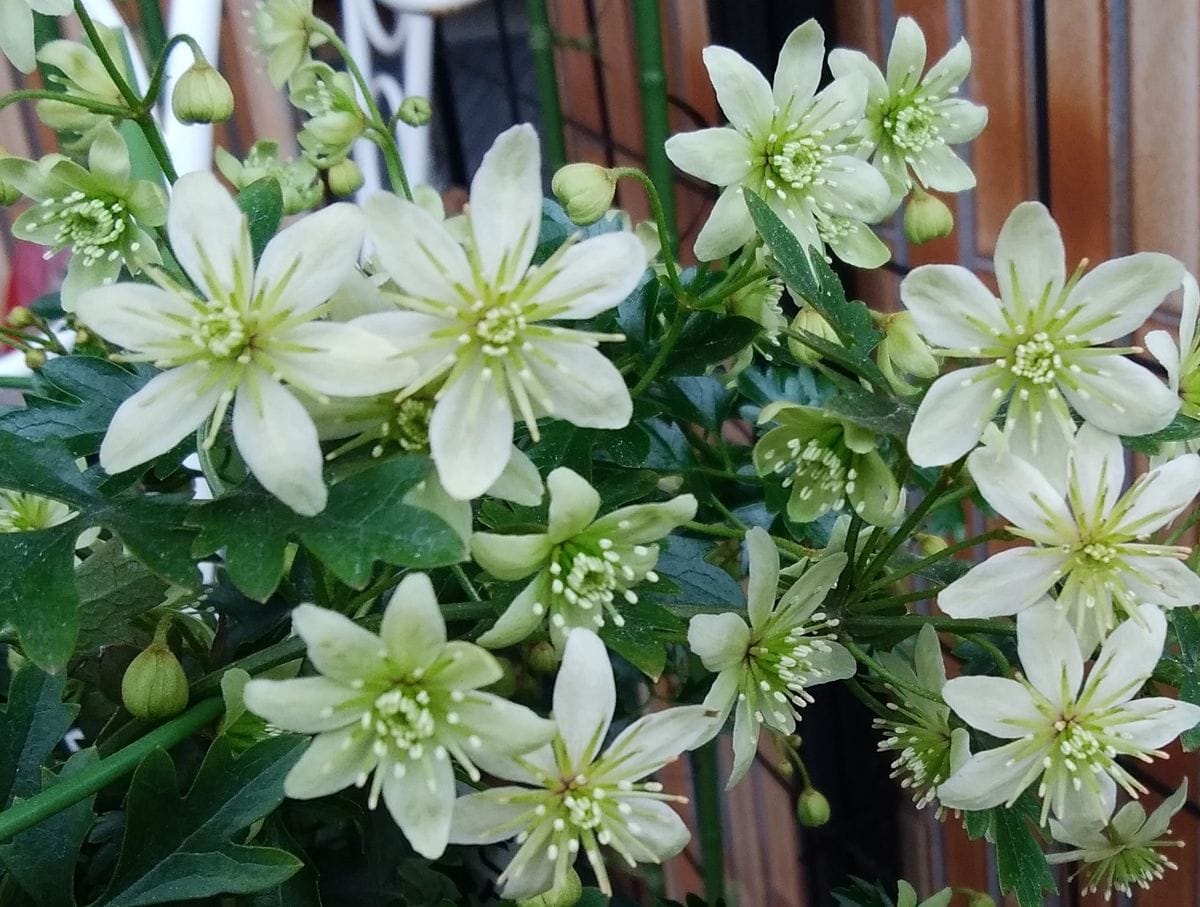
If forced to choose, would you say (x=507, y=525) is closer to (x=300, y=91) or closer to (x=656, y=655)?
(x=656, y=655)

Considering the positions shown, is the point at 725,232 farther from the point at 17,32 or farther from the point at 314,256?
the point at 17,32

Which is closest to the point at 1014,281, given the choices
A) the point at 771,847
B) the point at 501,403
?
the point at 501,403

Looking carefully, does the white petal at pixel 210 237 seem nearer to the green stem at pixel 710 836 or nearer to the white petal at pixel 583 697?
the white petal at pixel 583 697

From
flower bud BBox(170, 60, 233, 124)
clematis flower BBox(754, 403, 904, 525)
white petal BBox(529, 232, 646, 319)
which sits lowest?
clematis flower BBox(754, 403, 904, 525)

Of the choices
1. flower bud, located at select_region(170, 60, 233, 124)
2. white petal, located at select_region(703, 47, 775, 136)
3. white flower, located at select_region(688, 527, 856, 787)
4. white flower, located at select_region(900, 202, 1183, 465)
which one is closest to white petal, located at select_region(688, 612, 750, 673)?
white flower, located at select_region(688, 527, 856, 787)

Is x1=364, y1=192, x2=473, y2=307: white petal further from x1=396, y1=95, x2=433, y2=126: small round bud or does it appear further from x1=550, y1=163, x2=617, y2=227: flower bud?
x1=396, y1=95, x2=433, y2=126: small round bud

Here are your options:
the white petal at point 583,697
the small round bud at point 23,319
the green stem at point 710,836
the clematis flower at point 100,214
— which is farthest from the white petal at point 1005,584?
the green stem at point 710,836
